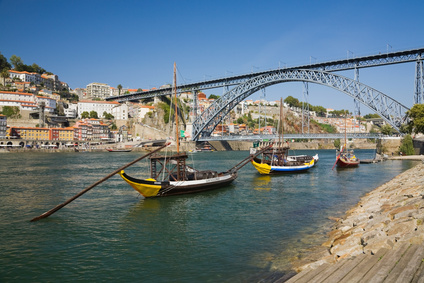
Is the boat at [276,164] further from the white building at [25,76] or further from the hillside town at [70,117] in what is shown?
the white building at [25,76]

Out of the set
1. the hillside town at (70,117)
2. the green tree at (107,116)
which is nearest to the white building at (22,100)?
the hillside town at (70,117)

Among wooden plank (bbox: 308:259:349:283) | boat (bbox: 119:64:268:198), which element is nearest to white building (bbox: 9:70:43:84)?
boat (bbox: 119:64:268:198)

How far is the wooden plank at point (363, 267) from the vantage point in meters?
4.79

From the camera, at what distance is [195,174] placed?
18922 millimetres

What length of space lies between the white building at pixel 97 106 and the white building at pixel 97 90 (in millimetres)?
23586

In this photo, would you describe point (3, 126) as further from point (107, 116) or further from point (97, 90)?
point (97, 90)

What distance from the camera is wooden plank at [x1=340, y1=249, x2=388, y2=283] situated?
4789 mm

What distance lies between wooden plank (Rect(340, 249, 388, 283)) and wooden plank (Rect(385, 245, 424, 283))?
0.41m

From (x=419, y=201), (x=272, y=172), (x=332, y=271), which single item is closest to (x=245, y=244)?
(x=332, y=271)

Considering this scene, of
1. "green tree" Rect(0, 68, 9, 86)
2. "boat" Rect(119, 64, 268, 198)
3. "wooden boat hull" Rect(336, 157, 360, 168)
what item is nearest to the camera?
"boat" Rect(119, 64, 268, 198)

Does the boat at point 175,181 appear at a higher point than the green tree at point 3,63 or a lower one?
lower

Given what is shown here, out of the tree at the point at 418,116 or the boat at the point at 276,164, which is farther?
the tree at the point at 418,116

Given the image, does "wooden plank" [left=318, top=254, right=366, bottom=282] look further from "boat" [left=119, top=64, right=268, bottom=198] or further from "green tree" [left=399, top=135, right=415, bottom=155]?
"green tree" [left=399, top=135, right=415, bottom=155]

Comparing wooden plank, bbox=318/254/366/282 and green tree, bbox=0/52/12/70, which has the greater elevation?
green tree, bbox=0/52/12/70
